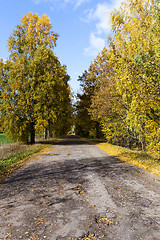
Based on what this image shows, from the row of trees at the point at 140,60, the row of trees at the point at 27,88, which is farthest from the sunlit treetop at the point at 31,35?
the row of trees at the point at 140,60

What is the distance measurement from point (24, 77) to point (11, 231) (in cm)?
1701

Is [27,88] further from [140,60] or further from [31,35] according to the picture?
[140,60]

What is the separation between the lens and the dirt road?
3069 mm

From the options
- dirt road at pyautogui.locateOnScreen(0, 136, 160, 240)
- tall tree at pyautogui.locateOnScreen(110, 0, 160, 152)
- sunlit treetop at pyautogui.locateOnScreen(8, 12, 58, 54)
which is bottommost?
dirt road at pyautogui.locateOnScreen(0, 136, 160, 240)

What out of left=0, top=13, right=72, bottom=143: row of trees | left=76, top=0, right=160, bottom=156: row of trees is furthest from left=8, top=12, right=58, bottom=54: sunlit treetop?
left=76, top=0, right=160, bottom=156: row of trees

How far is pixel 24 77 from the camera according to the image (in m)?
18.4

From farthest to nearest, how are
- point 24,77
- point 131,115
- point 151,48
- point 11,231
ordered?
point 24,77 → point 131,115 → point 151,48 → point 11,231

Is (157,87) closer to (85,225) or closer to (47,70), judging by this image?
(85,225)

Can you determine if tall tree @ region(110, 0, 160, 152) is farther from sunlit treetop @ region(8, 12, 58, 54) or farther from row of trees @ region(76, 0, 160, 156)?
sunlit treetop @ region(8, 12, 58, 54)

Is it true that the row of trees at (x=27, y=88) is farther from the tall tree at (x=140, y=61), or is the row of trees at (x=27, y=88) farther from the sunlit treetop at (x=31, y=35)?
the tall tree at (x=140, y=61)

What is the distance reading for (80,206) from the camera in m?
4.06

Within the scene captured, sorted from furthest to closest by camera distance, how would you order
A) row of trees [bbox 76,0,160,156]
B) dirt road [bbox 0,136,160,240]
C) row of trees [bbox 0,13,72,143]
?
row of trees [bbox 0,13,72,143]
row of trees [bbox 76,0,160,156]
dirt road [bbox 0,136,160,240]

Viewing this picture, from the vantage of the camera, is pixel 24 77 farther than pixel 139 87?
Yes

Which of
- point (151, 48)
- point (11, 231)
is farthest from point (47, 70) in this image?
point (11, 231)
